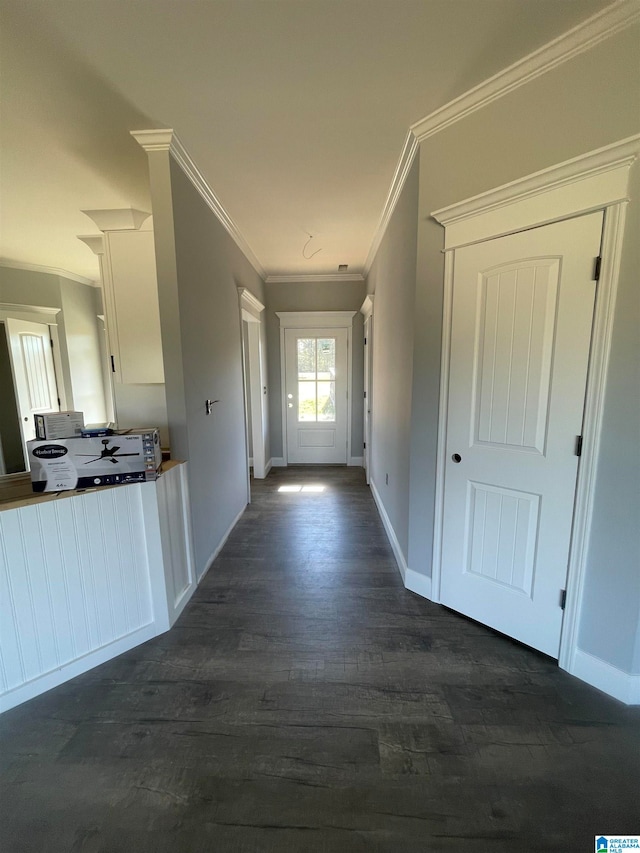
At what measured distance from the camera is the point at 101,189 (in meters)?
2.34

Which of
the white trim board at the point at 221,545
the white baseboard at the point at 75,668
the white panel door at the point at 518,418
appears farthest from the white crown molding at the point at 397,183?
the white baseboard at the point at 75,668

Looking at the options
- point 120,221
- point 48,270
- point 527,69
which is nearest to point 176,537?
point 120,221

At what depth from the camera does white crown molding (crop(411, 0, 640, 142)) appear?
3.90 ft

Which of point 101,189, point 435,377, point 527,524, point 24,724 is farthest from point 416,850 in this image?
point 101,189

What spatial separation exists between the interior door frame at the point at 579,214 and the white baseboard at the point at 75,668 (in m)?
2.07

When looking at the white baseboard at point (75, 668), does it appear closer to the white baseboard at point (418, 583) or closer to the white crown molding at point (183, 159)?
the white baseboard at point (418, 583)

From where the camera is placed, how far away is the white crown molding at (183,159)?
5.84ft

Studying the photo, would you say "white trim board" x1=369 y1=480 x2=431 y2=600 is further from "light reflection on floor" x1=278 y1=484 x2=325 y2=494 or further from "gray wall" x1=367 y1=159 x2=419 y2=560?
"light reflection on floor" x1=278 y1=484 x2=325 y2=494

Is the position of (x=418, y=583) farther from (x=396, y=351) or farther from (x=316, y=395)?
(x=316, y=395)

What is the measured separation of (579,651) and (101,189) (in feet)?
12.7

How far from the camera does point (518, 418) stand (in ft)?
5.22

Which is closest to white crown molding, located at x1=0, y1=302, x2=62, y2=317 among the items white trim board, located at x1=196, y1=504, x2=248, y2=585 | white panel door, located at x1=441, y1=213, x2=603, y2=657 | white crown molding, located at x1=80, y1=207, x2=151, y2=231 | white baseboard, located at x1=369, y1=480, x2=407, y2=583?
white crown molding, located at x1=80, y1=207, x2=151, y2=231

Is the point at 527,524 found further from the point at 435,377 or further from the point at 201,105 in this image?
the point at 201,105

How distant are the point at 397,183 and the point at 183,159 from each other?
4.40 ft
